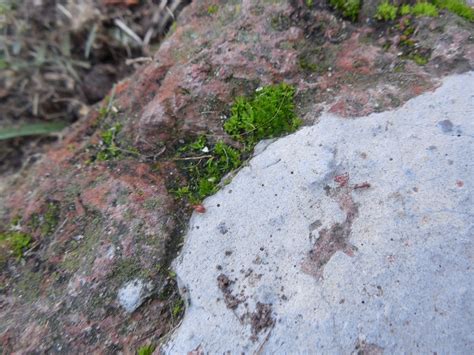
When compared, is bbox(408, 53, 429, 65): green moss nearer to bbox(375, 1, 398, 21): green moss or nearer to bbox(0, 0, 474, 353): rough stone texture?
bbox(0, 0, 474, 353): rough stone texture

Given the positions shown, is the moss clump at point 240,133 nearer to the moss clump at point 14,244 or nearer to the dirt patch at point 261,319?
the dirt patch at point 261,319

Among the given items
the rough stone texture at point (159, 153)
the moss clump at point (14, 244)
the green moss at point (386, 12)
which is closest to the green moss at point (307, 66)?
the rough stone texture at point (159, 153)

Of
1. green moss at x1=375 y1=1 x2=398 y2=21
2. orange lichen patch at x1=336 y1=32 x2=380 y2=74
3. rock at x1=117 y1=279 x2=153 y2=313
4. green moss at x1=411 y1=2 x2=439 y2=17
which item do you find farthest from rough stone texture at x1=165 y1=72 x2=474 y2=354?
green moss at x1=375 y1=1 x2=398 y2=21

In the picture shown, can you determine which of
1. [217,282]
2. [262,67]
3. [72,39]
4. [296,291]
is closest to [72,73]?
[72,39]

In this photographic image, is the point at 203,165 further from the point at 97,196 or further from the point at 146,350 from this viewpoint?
the point at 146,350

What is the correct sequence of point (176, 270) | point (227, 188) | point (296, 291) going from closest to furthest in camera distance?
1. point (296, 291)
2. point (176, 270)
3. point (227, 188)

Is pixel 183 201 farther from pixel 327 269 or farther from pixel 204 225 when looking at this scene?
pixel 327 269
